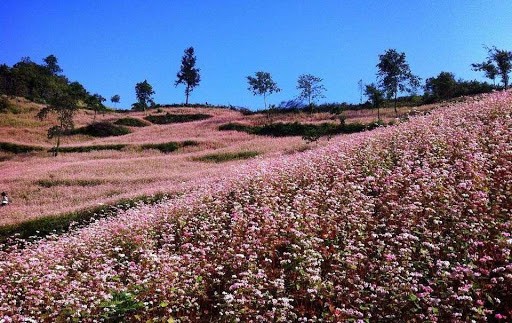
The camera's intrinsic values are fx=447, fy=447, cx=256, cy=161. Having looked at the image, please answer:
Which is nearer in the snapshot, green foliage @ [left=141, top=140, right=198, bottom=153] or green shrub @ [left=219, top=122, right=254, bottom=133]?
green foliage @ [left=141, top=140, right=198, bottom=153]

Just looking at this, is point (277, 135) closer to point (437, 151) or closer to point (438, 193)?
point (437, 151)

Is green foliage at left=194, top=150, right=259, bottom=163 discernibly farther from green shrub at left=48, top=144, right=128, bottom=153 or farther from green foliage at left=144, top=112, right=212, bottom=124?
green foliage at left=144, top=112, right=212, bottom=124

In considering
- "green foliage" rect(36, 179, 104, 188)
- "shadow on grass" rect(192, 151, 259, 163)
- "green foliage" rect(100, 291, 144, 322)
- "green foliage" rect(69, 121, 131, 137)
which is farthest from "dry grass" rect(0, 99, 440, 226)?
"green foliage" rect(100, 291, 144, 322)

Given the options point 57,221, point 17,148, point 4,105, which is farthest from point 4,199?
point 4,105

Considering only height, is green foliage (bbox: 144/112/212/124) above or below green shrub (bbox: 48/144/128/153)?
above

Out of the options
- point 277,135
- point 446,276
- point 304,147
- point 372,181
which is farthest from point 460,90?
point 446,276

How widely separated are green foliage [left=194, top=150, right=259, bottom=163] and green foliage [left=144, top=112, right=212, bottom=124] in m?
35.2

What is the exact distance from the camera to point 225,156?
38.4 m

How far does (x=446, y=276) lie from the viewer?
728 cm

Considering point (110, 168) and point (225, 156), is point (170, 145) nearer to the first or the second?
point (225, 156)

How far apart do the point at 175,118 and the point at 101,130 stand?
16315mm

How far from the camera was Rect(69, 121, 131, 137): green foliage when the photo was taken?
59688 mm

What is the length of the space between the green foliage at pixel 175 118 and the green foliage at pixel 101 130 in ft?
37.2

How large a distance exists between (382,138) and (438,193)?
7991 mm
